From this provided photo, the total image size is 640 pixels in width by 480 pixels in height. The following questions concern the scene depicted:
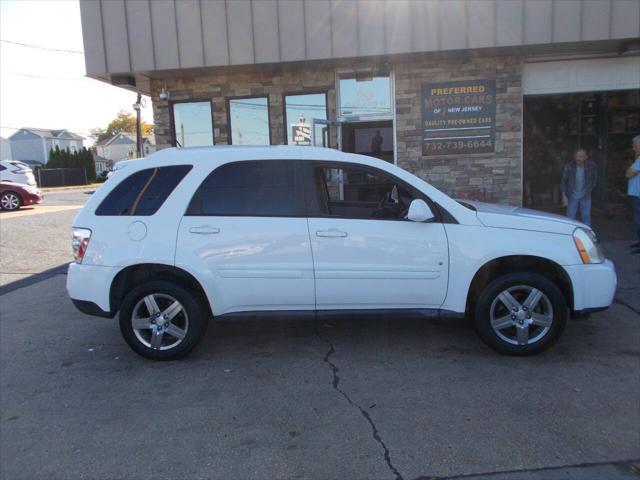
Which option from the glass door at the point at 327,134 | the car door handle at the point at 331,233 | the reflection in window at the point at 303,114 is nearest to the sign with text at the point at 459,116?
the glass door at the point at 327,134

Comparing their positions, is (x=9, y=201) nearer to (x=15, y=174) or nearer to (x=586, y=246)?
(x=15, y=174)

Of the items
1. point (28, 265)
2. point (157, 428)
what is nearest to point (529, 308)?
point (157, 428)

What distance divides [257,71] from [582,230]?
6.78 m

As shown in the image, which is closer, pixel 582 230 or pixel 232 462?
pixel 232 462

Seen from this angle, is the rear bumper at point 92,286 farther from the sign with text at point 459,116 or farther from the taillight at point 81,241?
the sign with text at point 459,116

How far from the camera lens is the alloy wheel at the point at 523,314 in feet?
14.9

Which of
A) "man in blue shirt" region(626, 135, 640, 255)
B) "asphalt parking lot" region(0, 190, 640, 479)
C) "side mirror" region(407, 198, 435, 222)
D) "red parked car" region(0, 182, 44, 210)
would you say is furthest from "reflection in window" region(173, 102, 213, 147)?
"red parked car" region(0, 182, 44, 210)

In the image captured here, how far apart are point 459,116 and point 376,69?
5.56 ft

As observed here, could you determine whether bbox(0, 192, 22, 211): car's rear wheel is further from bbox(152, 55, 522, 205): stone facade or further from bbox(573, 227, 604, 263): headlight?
bbox(573, 227, 604, 263): headlight

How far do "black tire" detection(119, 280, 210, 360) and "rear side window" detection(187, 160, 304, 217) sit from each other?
704 millimetres

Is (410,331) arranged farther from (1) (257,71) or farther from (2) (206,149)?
(1) (257,71)

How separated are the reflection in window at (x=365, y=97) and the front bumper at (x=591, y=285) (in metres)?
5.92

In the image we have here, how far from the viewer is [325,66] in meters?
9.55

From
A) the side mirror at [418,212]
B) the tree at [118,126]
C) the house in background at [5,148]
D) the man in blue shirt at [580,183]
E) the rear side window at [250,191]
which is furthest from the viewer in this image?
the tree at [118,126]
